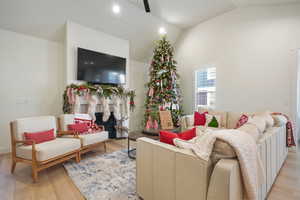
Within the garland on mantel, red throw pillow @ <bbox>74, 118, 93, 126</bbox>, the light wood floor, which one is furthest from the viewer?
the garland on mantel

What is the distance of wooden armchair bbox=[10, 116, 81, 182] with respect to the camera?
2.12 metres

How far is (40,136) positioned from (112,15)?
10.7 ft

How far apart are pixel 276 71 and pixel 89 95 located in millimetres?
4597

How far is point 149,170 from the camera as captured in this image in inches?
59.6

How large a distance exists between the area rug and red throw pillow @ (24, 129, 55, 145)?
59 centimetres

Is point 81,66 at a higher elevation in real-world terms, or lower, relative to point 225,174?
higher

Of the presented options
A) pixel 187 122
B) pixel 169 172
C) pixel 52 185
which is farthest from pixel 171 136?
pixel 187 122

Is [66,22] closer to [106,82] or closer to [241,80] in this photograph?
[106,82]

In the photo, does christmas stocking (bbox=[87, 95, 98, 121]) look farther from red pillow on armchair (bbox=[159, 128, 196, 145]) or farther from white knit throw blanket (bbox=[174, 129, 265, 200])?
white knit throw blanket (bbox=[174, 129, 265, 200])

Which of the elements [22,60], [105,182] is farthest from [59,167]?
[22,60]

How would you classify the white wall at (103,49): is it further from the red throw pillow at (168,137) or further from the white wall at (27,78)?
the red throw pillow at (168,137)

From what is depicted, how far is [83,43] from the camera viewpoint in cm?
375

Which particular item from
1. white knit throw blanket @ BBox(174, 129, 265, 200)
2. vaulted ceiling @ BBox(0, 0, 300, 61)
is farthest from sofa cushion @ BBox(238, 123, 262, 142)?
vaulted ceiling @ BBox(0, 0, 300, 61)

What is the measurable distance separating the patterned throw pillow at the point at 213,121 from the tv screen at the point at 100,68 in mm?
2706
